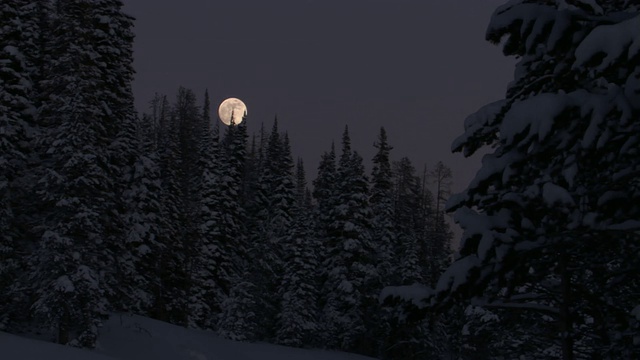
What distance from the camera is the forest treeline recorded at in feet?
77.7

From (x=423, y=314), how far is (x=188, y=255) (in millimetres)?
44750

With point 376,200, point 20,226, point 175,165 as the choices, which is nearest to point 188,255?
point 175,165

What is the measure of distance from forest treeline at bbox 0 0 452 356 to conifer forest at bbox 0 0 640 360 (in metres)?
0.12

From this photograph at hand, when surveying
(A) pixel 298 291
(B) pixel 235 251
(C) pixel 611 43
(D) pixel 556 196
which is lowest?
(D) pixel 556 196

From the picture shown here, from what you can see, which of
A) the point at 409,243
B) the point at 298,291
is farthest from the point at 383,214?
the point at 298,291

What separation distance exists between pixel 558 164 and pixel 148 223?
3496cm

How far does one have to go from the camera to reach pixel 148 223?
37.7 meters

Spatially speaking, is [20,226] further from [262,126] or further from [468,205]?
[262,126]

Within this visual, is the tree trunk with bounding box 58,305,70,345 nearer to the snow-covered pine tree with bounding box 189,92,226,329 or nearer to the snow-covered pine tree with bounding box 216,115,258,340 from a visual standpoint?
the snow-covered pine tree with bounding box 216,115,258,340

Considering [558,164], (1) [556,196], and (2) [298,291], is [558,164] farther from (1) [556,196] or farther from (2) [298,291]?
(2) [298,291]

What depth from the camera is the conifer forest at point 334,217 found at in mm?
4465

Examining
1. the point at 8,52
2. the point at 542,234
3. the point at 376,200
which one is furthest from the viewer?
the point at 376,200

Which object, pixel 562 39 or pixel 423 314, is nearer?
pixel 562 39

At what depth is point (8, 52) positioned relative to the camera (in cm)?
2452
